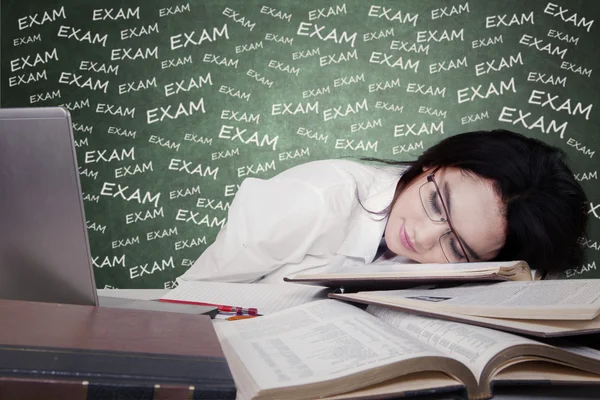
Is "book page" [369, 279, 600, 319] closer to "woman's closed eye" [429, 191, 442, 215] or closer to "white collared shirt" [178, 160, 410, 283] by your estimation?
"woman's closed eye" [429, 191, 442, 215]

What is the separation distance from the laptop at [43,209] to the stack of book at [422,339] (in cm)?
18

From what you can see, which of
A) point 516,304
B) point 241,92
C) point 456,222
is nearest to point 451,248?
point 456,222

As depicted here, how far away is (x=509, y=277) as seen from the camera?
0.93m

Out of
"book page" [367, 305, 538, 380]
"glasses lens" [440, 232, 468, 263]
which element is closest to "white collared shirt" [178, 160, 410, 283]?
"glasses lens" [440, 232, 468, 263]

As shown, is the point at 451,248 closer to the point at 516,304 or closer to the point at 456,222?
the point at 456,222

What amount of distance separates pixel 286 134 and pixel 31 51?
1374 mm

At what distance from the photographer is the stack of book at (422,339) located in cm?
52

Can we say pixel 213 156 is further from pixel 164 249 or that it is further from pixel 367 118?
pixel 367 118

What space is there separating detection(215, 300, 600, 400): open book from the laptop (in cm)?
18

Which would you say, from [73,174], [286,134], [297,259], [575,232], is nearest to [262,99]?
[286,134]

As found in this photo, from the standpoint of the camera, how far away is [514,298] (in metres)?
0.75

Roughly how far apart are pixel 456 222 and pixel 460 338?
2.35 ft

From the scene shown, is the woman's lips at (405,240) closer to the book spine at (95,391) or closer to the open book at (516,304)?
the open book at (516,304)

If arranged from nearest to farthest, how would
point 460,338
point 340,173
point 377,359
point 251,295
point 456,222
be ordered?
point 377,359
point 460,338
point 251,295
point 456,222
point 340,173
